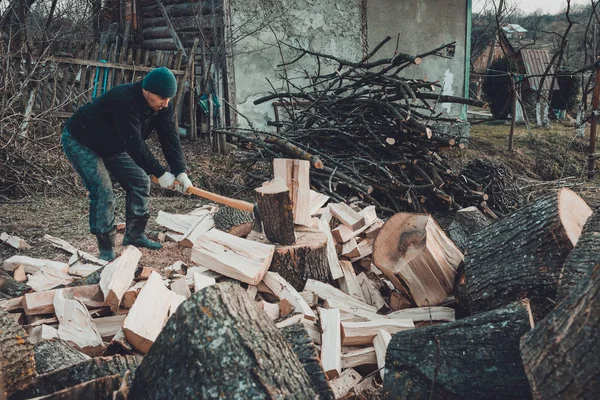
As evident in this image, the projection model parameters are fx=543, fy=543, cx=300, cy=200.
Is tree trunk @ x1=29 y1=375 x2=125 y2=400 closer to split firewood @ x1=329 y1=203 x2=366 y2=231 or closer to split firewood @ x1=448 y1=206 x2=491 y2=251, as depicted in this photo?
split firewood @ x1=329 y1=203 x2=366 y2=231

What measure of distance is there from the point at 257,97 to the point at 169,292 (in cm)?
667

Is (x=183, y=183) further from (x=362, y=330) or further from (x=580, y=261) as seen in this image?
(x=580, y=261)

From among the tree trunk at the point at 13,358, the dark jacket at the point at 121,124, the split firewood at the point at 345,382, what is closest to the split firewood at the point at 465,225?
the split firewood at the point at 345,382

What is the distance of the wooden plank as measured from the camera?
3307 millimetres

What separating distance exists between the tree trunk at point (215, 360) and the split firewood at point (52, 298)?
4.97ft

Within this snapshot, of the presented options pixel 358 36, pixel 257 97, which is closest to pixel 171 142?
pixel 257 97

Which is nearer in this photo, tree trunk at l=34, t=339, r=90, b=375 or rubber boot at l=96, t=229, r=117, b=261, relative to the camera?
tree trunk at l=34, t=339, r=90, b=375

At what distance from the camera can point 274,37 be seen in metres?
9.56

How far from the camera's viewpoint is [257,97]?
9.45m

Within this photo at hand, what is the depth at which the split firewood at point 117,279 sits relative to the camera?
127 inches

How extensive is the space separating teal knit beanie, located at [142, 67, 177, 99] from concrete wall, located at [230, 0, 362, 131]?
5.30 meters

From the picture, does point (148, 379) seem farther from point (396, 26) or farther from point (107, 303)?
point (396, 26)

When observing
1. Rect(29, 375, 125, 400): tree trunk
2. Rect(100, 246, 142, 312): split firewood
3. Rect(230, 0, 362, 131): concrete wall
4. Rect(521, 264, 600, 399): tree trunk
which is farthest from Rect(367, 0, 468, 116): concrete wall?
Rect(29, 375, 125, 400): tree trunk

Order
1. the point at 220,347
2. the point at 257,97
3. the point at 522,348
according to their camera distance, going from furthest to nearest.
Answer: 1. the point at 257,97
2. the point at 522,348
3. the point at 220,347
